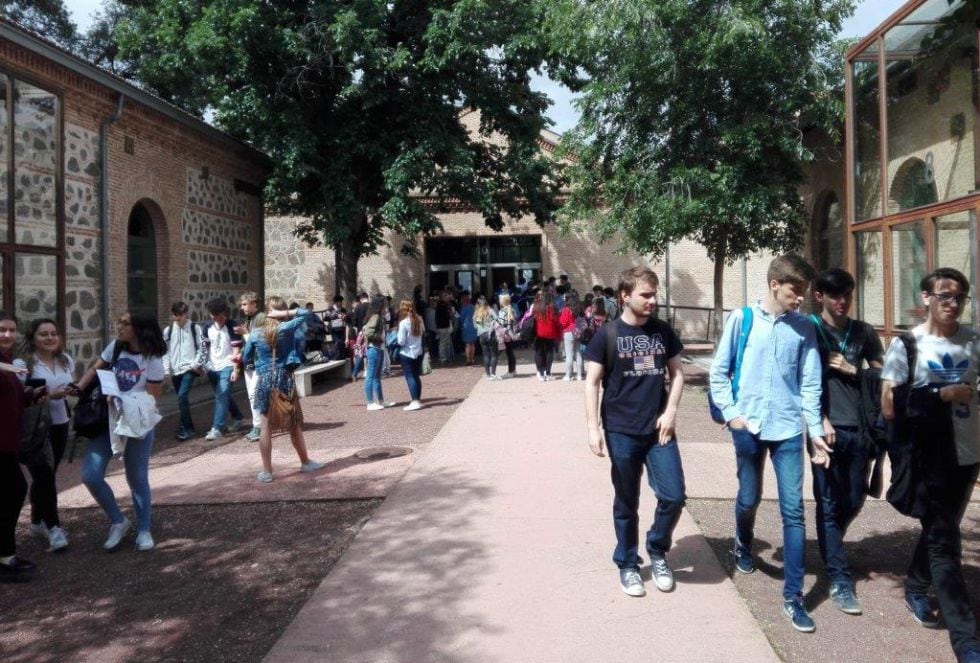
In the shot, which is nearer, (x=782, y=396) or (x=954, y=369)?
(x=954, y=369)

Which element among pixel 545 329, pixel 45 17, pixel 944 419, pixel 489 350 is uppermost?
pixel 45 17

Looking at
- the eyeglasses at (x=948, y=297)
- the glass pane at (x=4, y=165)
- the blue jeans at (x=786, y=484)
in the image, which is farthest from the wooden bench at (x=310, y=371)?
the eyeglasses at (x=948, y=297)

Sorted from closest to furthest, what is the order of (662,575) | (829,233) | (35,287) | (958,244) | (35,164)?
(662,575) < (958,244) < (35,287) < (35,164) < (829,233)

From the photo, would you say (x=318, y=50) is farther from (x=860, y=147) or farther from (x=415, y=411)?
(x=860, y=147)

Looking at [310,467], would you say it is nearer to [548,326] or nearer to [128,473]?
[128,473]

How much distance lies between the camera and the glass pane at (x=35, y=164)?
32.4 ft

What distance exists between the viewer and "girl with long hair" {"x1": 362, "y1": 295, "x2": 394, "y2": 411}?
1067cm

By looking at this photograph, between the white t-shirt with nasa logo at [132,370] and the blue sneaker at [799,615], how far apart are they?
4.23 m

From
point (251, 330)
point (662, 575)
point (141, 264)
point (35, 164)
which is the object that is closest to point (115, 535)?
point (251, 330)

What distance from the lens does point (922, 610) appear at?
3805mm

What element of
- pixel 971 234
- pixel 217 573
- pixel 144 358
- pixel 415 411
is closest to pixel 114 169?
pixel 415 411

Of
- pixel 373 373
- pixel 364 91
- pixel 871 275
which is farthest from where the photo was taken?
pixel 364 91

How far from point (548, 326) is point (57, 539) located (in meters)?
8.48

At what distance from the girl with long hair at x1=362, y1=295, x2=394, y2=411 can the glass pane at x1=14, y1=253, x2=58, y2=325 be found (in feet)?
13.8
